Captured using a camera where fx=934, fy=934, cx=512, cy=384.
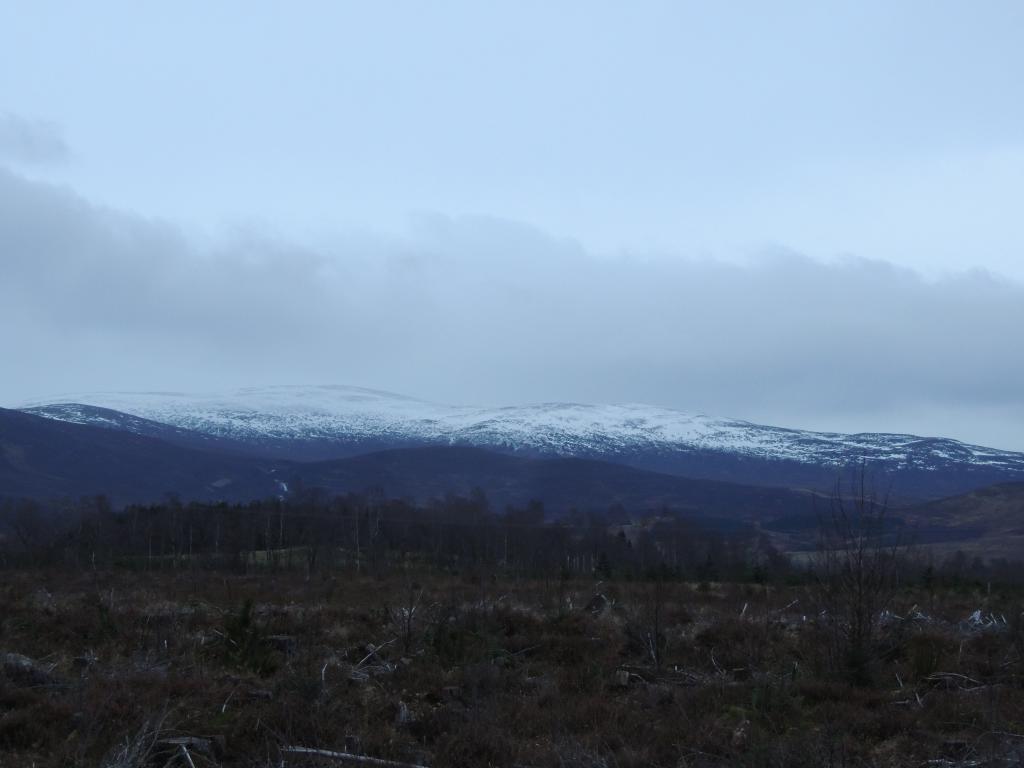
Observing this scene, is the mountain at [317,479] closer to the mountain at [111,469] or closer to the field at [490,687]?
the mountain at [111,469]

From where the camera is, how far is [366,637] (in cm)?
1617

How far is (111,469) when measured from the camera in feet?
594

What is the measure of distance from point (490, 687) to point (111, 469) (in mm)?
186180

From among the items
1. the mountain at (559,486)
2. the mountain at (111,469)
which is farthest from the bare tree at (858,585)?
the mountain at (111,469)

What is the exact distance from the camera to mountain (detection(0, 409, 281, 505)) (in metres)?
164

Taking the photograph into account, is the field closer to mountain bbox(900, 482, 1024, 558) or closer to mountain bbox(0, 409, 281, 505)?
mountain bbox(900, 482, 1024, 558)

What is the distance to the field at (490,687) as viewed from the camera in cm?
936

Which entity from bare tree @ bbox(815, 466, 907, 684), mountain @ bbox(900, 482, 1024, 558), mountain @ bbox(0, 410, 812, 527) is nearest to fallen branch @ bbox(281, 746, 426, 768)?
bare tree @ bbox(815, 466, 907, 684)

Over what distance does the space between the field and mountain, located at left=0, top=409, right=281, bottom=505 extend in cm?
15071

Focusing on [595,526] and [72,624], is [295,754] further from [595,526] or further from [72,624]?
[595,526]

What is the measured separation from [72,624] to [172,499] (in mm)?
50400

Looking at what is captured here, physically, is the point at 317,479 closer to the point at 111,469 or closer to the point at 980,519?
the point at 111,469

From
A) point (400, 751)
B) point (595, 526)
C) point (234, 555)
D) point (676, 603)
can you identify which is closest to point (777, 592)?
point (676, 603)

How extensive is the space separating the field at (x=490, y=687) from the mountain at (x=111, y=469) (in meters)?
151
